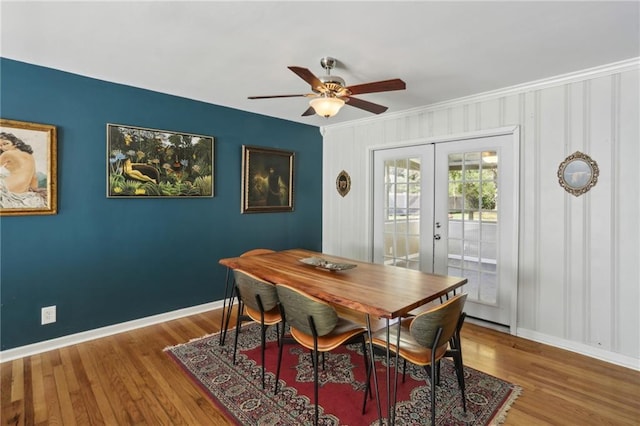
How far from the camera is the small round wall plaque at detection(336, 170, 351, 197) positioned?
15.3 ft

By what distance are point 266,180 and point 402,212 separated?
1796 mm

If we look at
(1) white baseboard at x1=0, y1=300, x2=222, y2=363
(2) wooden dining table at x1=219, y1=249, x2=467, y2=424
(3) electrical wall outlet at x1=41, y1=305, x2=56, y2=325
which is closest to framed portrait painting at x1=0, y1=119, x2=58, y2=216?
(3) electrical wall outlet at x1=41, y1=305, x2=56, y2=325

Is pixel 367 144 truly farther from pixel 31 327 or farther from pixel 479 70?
pixel 31 327

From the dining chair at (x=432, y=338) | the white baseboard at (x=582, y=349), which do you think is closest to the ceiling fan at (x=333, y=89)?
the dining chair at (x=432, y=338)

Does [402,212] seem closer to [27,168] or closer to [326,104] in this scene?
[326,104]

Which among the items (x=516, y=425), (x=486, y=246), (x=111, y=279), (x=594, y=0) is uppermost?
(x=594, y=0)

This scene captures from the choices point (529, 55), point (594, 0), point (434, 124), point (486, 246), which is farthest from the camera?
point (434, 124)

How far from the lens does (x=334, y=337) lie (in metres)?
1.98

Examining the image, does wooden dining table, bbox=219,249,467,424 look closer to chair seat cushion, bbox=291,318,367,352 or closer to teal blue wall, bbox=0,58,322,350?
chair seat cushion, bbox=291,318,367,352

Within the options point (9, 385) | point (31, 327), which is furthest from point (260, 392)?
point (31, 327)

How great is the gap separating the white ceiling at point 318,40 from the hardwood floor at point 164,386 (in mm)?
2382

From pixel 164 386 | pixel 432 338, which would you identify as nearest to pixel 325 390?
pixel 432 338

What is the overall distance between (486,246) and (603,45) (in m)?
1.90

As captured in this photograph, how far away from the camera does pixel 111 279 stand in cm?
307
